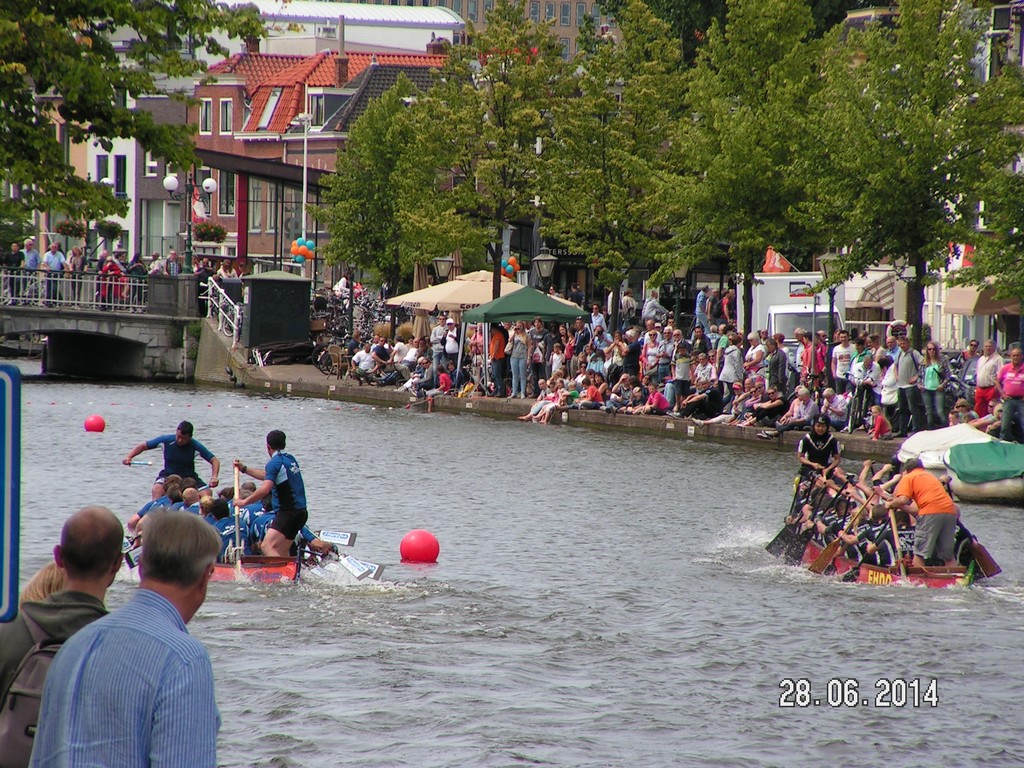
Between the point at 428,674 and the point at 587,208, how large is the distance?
32.0 meters

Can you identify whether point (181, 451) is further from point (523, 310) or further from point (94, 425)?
point (523, 310)

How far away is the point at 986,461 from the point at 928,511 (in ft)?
27.1

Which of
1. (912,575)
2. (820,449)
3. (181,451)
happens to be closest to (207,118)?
(181,451)

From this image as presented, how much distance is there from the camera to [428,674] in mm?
13117

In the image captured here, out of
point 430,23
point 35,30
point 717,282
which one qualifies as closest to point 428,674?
point 35,30

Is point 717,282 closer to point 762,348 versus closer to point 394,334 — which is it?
point 394,334

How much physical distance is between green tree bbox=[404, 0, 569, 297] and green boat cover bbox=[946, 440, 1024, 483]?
23.2m

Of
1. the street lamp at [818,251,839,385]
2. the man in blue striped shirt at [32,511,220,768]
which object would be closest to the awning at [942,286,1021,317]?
the street lamp at [818,251,839,385]

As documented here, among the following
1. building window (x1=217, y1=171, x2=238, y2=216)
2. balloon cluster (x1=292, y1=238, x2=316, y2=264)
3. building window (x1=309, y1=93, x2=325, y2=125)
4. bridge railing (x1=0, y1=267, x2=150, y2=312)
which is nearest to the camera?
bridge railing (x1=0, y1=267, x2=150, y2=312)

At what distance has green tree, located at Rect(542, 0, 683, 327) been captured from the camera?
43812 mm

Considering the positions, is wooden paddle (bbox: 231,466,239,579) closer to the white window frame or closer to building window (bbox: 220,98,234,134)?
the white window frame

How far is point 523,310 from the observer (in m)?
38.5
